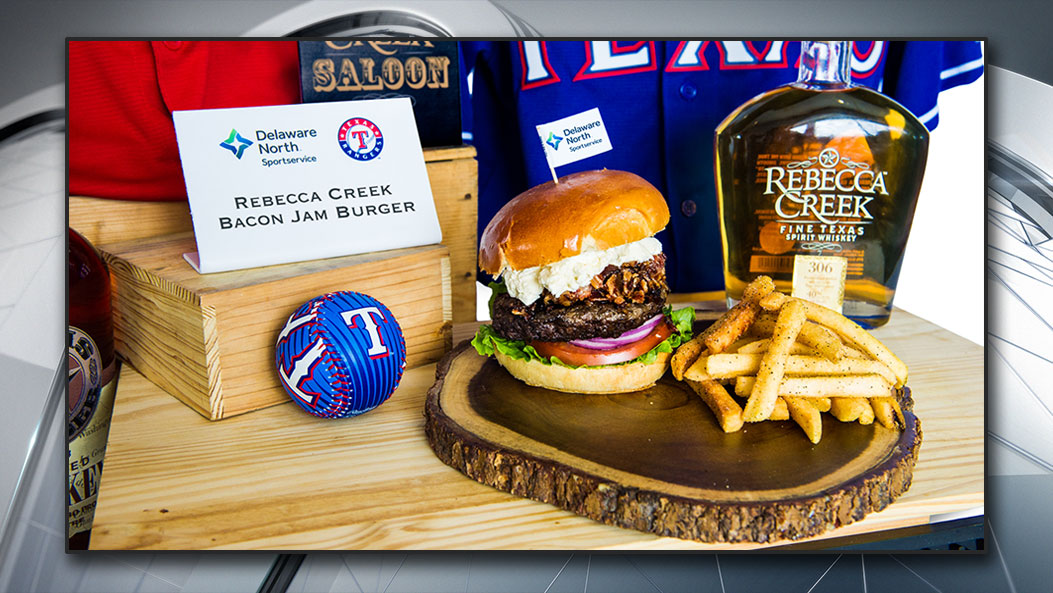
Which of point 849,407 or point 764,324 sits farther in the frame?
point 764,324

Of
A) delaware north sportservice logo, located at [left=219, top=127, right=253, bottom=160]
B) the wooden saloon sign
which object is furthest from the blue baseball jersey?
delaware north sportservice logo, located at [left=219, top=127, right=253, bottom=160]

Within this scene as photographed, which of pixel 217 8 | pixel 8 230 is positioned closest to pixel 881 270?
pixel 217 8

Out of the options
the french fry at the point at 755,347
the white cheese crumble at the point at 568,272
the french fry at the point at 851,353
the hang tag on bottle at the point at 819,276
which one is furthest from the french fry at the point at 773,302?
the hang tag on bottle at the point at 819,276

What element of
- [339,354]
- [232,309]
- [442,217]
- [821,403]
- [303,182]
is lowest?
[821,403]

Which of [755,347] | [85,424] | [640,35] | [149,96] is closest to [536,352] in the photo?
[755,347]

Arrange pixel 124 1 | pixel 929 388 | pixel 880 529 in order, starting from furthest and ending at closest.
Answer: pixel 929 388, pixel 124 1, pixel 880 529

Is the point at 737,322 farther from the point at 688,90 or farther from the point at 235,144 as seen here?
the point at 235,144

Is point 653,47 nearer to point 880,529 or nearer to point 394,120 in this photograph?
point 394,120
